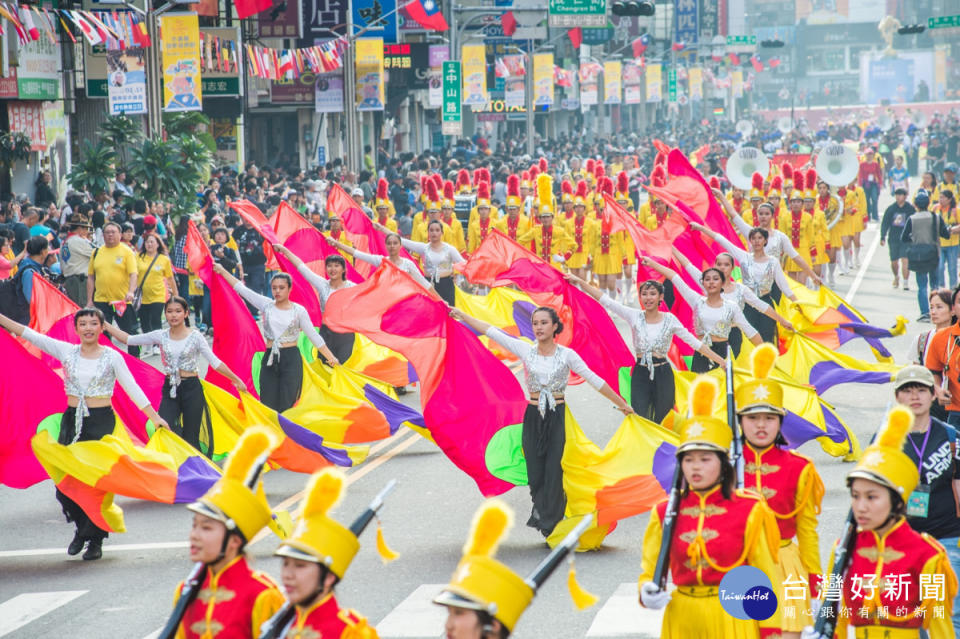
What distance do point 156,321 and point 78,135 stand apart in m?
12.4

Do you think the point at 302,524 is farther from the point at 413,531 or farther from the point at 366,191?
the point at 366,191

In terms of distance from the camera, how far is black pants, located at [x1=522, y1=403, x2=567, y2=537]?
33.3 ft

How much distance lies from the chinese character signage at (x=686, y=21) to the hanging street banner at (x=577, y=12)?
43.1 meters

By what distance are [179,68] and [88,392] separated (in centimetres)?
1471

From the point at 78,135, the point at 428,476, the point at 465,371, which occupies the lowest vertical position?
the point at 428,476

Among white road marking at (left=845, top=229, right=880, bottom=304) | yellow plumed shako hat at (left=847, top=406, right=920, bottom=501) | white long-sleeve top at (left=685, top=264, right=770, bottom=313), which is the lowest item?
white road marking at (left=845, top=229, right=880, bottom=304)

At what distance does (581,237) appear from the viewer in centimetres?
2334

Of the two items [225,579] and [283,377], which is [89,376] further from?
[225,579]

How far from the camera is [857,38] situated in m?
138

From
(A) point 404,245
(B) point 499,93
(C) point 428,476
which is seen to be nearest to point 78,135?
(A) point 404,245

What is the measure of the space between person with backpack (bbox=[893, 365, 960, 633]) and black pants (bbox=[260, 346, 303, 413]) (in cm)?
681

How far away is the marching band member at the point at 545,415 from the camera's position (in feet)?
32.8

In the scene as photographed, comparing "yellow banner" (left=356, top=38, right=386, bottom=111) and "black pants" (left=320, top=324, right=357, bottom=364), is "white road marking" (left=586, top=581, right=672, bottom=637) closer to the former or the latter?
"black pants" (left=320, top=324, right=357, bottom=364)

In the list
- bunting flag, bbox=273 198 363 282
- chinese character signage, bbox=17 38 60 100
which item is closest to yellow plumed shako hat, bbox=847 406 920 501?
bunting flag, bbox=273 198 363 282
